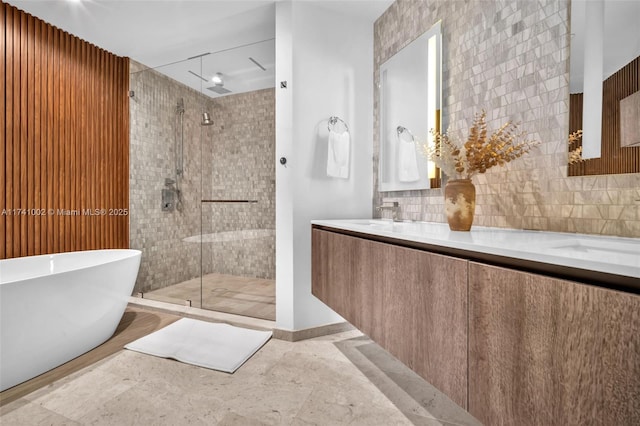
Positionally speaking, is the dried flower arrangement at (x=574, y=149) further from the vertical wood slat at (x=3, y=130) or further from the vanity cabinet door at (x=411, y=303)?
the vertical wood slat at (x=3, y=130)

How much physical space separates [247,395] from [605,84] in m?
2.05

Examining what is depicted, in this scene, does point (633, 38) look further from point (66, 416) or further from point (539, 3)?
point (66, 416)

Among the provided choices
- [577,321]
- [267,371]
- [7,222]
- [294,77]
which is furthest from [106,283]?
[577,321]

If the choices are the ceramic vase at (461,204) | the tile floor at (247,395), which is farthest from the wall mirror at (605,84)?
the tile floor at (247,395)

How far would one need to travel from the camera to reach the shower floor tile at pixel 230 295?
2490 mm

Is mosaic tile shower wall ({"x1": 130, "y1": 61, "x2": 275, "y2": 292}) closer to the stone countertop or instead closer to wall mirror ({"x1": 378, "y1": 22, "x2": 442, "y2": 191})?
wall mirror ({"x1": 378, "y1": 22, "x2": 442, "y2": 191})

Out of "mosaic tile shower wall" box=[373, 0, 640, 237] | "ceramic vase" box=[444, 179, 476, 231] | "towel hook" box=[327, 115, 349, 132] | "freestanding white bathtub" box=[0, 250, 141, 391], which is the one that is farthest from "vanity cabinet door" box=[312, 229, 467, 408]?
"freestanding white bathtub" box=[0, 250, 141, 391]

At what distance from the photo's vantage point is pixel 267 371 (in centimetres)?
179

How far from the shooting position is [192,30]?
2.64 meters

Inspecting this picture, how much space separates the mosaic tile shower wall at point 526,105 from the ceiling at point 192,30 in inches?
37.4

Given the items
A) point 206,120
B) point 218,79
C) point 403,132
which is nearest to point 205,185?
point 206,120

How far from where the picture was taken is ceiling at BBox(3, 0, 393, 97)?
2299 millimetres

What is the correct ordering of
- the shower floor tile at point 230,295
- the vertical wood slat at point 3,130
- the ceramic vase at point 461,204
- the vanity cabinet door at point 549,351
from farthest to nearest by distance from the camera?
the shower floor tile at point 230,295 → the vertical wood slat at point 3,130 → the ceramic vase at point 461,204 → the vanity cabinet door at point 549,351

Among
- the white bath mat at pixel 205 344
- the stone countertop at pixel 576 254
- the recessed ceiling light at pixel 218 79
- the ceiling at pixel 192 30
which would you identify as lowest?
the white bath mat at pixel 205 344
